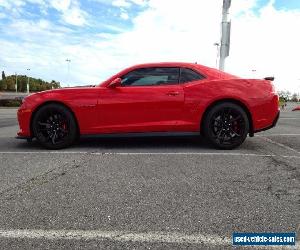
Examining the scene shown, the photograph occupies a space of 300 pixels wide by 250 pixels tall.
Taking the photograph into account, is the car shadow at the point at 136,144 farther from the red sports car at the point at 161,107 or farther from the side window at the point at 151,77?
the side window at the point at 151,77

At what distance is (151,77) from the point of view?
252 inches

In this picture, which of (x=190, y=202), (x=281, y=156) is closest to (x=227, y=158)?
(x=281, y=156)

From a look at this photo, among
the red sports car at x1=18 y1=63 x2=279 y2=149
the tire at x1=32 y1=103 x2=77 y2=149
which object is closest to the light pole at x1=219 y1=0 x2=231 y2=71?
the red sports car at x1=18 y1=63 x2=279 y2=149

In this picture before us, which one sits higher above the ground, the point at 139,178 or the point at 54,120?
the point at 54,120

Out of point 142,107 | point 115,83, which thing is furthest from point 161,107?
point 115,83

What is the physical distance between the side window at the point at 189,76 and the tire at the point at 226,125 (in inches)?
22.7

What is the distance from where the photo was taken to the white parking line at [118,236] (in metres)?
2.69

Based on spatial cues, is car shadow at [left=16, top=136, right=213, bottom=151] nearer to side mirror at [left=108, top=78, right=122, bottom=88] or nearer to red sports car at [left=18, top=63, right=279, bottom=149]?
red sports car at [left=18, top=63, right=279, bottom=149]

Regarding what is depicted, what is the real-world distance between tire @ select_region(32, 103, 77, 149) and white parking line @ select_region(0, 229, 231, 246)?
3.54 metres

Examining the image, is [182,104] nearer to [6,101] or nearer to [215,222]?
[215,222]

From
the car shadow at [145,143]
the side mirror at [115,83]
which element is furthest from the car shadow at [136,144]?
the side mirror at [115,83]

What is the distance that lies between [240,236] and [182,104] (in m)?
3.58

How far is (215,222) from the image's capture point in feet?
9.89

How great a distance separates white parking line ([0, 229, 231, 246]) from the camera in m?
2.69
